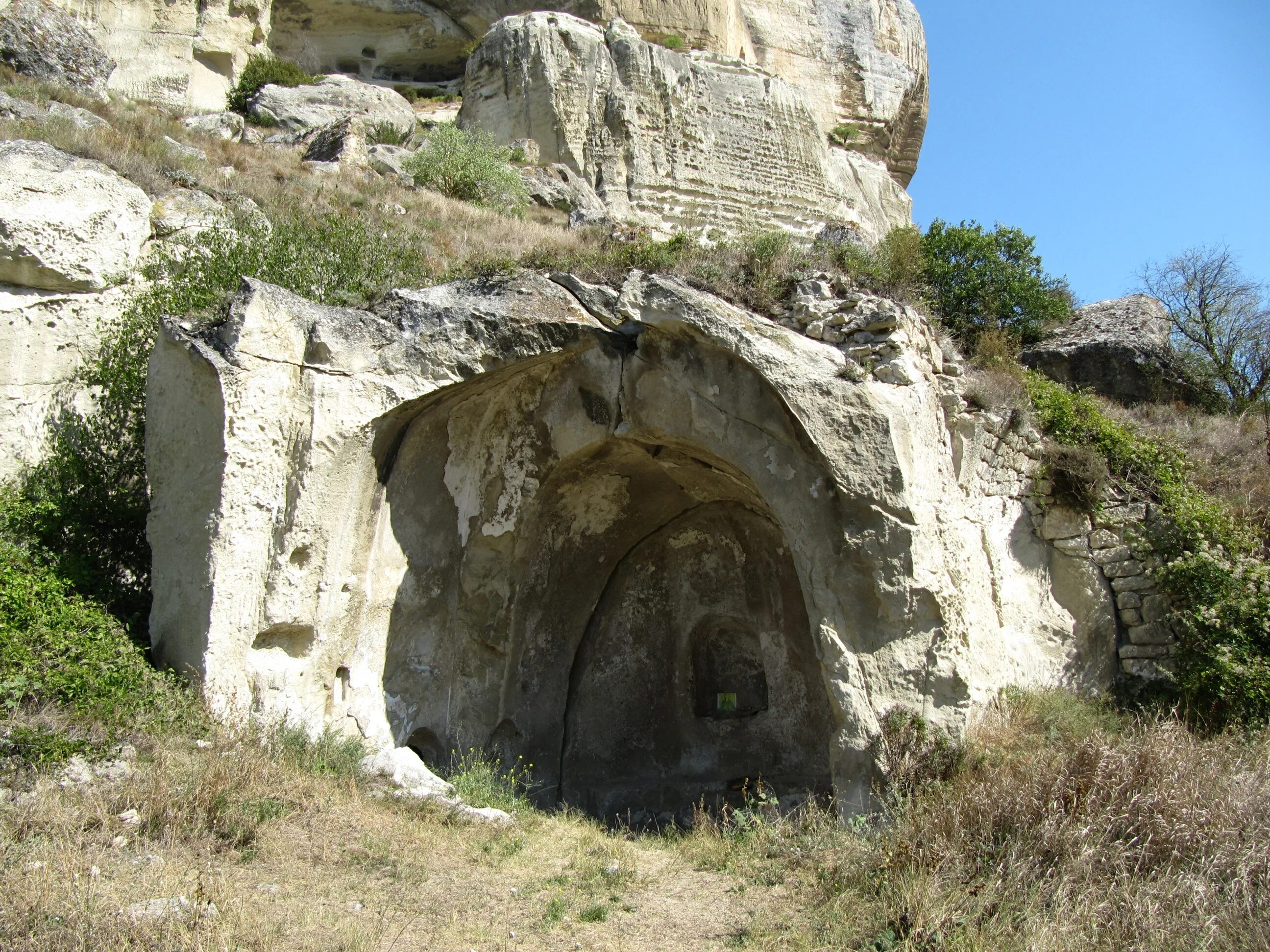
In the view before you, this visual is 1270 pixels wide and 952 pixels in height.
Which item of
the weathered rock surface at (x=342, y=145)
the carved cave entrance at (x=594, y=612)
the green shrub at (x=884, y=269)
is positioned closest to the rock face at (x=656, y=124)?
the weathered rock surface at (x=342, y=145)

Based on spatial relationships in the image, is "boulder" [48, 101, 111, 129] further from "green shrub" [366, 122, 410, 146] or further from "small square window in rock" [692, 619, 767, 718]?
"small square window in rock" [692, 619, 767, 718]

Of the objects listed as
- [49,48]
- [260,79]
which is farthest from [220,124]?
[260,79]

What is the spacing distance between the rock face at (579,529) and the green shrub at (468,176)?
961 centimetres

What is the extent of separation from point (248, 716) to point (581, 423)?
11.7ft

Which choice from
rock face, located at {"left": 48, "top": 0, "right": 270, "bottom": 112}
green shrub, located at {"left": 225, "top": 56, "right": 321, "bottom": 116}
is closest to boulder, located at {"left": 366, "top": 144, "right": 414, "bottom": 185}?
green shrub, located at {"left": 225, "top": 56, "right": 321, "bottom": 116}

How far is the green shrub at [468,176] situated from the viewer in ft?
58.8

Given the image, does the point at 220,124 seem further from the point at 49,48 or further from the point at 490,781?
the point at 490,781

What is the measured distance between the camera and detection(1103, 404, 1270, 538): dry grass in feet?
30.2

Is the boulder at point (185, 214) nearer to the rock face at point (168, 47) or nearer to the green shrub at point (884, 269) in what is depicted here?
the green shrub at point (884, 269)

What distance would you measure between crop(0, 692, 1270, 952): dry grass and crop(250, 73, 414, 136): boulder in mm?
17929

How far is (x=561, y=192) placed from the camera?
19.9m

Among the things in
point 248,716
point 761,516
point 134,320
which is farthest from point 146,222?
point 761,516

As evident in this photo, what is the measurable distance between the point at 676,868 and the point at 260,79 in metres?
24.1

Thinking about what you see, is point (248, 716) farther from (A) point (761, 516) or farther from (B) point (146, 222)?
(B) point (146, 222)
